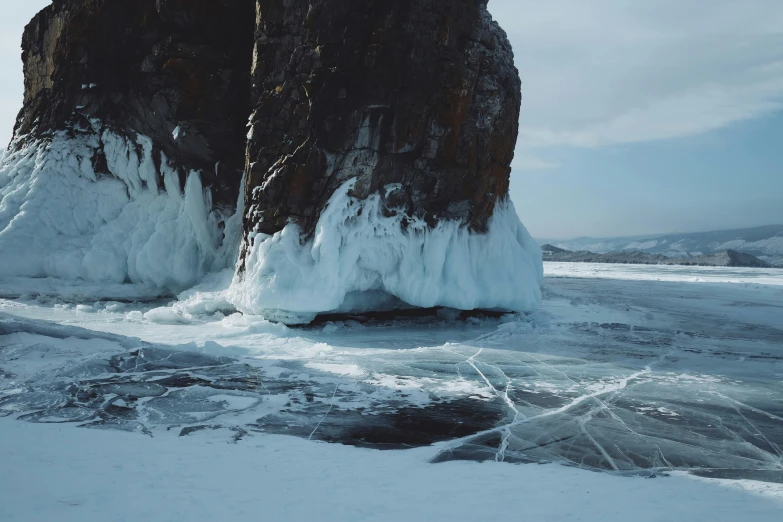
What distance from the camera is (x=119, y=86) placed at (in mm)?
16109

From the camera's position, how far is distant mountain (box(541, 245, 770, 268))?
43.8 m

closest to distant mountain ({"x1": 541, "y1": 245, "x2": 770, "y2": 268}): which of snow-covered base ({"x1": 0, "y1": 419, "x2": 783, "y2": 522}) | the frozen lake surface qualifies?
the frozen lake surface

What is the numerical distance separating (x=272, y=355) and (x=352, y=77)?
21.4ft

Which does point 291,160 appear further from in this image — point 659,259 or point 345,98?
point 659,259

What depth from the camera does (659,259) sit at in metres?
51.2

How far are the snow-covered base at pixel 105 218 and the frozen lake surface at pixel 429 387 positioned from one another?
2.66 meters

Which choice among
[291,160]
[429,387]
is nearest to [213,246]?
[291,160]

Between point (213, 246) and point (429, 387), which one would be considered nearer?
point (429, 387)

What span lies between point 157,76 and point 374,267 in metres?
8.22

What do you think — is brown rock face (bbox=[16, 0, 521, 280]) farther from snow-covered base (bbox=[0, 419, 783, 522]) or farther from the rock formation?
snow-covered base (bbox=[0, 419, 783, 522])

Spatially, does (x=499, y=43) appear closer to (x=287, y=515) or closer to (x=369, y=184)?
(x=369, y=184)

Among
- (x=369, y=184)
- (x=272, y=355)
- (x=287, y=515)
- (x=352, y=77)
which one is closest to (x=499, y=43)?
(x=352, y=77)

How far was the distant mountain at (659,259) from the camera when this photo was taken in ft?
144

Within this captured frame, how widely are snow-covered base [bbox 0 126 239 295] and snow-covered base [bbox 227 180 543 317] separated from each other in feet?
12.2
